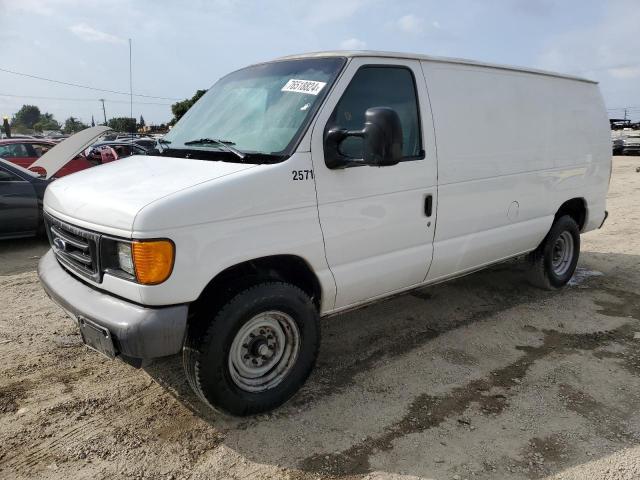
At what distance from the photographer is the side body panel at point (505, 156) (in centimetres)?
394

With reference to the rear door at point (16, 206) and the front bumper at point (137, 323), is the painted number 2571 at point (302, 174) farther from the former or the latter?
the rear door at point (16, 206)

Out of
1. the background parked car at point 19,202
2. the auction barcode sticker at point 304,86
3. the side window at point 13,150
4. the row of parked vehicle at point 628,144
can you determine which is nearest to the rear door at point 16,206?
the background parked car at point 19,202

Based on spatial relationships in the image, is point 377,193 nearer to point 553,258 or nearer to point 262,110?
point 262,110

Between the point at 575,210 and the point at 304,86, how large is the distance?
12.7 ft

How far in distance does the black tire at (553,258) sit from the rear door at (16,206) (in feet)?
22.6

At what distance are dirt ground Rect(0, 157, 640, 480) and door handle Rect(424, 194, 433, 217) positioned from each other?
3.79 ft

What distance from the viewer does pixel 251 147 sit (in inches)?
125

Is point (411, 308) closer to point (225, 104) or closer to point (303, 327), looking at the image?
point (303, 327)

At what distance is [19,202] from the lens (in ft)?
24.4

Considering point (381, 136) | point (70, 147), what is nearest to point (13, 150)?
point (70, 147)

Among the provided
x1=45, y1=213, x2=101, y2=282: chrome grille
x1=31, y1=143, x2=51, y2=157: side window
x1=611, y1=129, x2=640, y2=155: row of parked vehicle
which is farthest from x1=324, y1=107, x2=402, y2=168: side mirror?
x1=611, y1=129, x2=640, y2=155: row of parked vehicle

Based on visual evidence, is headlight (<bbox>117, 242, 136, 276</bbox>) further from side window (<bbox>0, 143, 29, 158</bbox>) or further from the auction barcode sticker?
side window (<bbox>0, 143, 29, 158</bbox>)

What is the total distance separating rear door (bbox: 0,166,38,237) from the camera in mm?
7348

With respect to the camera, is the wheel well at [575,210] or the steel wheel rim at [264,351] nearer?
the steel wheel rim at [264,351]
